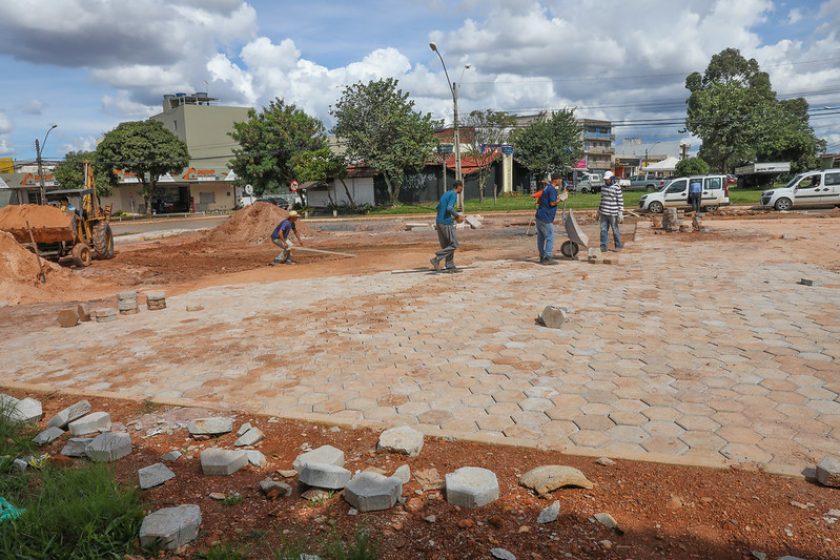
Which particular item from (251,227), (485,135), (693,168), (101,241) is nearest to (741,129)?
(693,168)

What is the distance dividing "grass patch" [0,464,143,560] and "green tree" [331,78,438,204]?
3550 centimetres

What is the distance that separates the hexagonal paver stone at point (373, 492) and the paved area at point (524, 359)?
96 centimetres

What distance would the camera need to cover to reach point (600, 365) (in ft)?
17.4

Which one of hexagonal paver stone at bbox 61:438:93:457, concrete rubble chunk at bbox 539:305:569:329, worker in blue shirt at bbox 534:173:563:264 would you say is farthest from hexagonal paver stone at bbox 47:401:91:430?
worker in blue shirt at bbox 534:173:563:264

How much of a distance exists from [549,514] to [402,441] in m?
1.12

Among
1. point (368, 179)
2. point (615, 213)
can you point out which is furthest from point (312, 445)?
point (368, 179)

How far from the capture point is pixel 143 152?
45.4 meters

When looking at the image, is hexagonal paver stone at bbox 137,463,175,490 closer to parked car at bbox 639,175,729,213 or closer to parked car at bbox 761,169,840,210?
parked car at bbox 639,175,729,213

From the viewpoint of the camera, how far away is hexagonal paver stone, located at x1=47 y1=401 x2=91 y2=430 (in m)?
4.50

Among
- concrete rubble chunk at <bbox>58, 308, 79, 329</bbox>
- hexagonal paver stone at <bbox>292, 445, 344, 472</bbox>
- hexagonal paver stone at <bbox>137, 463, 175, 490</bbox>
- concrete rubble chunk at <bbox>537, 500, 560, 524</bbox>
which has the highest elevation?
concrete rubble chunk at <bbox>58, 308, 79, 329</bbox>

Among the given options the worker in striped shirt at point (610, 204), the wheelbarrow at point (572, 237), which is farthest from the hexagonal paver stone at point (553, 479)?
the worker in striped shirt at point (610, 204)

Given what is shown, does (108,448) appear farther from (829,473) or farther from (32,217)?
(32,217)

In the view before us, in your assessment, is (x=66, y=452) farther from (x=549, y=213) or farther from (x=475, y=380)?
(x=549, y=213)

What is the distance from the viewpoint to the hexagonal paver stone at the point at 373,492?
3.09m
